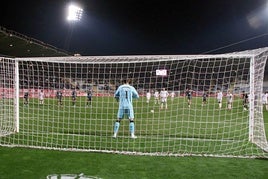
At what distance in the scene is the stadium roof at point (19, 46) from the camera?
34.3 metres

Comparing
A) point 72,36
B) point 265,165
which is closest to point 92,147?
point 265,165

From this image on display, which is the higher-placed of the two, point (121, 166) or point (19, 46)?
point (19, 46)

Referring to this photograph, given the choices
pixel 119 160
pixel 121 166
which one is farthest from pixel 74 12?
pixel 121 166

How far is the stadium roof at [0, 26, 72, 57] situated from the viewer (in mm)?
34319

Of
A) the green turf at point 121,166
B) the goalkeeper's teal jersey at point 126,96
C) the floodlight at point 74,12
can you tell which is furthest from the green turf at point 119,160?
the floodlight at point 74,12

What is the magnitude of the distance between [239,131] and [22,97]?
399 inches

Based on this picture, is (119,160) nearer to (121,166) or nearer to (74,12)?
(121,166)

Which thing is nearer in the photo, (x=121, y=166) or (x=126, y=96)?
(x=121, y=166)

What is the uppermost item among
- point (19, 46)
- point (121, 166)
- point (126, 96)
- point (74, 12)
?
point (74, 12)

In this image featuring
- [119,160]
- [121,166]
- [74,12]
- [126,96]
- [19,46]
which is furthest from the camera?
[74,12]

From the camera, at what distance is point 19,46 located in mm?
39219

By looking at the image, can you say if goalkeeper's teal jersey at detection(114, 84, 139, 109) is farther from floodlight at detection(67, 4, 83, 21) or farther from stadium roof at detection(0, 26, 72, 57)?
floodlight at detection(67, 4, 83, 21)

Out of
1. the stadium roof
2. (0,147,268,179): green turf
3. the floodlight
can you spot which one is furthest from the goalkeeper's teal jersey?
the floodlight

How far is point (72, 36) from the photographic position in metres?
54.4
